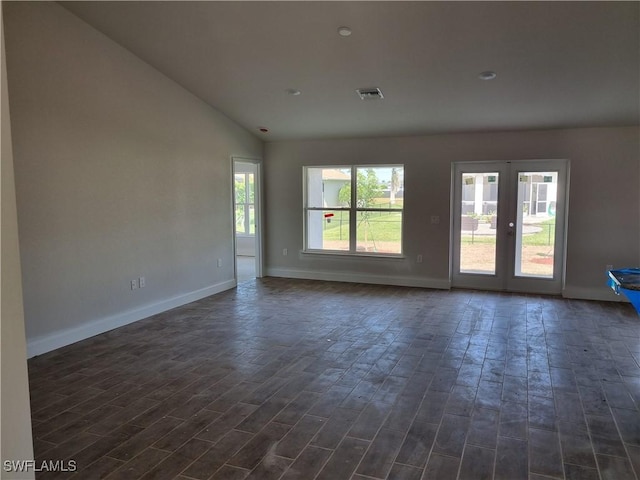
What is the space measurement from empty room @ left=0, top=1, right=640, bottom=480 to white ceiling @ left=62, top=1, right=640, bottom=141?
1.3 inches

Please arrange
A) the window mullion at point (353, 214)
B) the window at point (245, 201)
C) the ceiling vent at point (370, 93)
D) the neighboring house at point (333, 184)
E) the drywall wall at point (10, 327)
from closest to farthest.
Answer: the drywall wall at point (10, 327), the ceiling vent at point (370, 93), the window mullion at point (353, 214), the neighboring house at point (333, 184), the window at point (245, 201)

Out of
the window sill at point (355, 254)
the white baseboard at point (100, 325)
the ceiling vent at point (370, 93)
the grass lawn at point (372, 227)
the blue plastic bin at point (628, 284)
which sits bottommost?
the white baseboard at point (100, 325)

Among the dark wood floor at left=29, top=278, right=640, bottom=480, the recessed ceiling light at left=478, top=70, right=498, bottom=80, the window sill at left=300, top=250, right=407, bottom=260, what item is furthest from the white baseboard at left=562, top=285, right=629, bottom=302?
the recessed ceiling light at left=478, top=70, right=498, bottom=80

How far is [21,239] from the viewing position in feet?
12.5

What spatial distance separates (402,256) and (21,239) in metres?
5.04

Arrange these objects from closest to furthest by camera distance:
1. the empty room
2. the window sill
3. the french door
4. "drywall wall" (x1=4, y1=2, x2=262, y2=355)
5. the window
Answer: the empty room → "drywall wall" (x1=4, y1=2, x2=262, y2=355) → the french door → the window sill → the window

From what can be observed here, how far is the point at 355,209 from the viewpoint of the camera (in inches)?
285

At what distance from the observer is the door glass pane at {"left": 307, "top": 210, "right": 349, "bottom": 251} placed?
24.2ft

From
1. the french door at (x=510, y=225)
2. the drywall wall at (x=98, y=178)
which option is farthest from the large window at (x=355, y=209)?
the drywall wall at (x=98, y=178)

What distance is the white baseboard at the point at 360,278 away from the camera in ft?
22.2

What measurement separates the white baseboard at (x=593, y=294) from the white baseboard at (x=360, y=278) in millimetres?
1630

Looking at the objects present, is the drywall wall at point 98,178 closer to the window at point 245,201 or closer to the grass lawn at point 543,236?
the window at point 245,201

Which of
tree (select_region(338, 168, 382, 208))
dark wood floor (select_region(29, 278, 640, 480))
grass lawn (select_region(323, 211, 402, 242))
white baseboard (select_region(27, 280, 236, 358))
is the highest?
tree (select_region(338, 168, 382, 208))

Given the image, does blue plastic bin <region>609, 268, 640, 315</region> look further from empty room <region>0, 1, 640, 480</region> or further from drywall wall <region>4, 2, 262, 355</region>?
drywall wall <region>4, 2, 262, 355</region>
